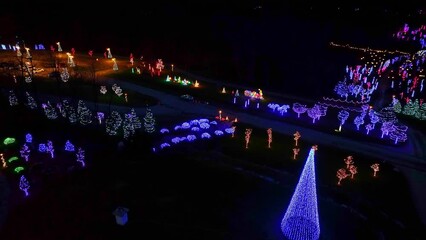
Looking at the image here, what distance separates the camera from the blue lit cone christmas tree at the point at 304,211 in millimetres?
18828

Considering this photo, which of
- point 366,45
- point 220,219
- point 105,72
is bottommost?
point 220,219

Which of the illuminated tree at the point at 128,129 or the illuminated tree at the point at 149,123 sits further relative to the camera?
the illuminated tree at the point at 149,123

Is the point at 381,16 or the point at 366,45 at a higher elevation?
the point at 381,16

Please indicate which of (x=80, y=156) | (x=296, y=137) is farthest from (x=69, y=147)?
(x=296, y=137)

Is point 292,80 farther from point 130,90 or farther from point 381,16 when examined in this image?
A: point 381,16

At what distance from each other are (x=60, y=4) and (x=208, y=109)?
53.4 metres

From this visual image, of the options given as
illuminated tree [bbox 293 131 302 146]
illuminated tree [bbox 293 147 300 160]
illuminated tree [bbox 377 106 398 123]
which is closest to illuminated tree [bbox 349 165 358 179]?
illuminated tree [bbox 293 147 300 160]

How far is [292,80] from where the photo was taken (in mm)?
52094

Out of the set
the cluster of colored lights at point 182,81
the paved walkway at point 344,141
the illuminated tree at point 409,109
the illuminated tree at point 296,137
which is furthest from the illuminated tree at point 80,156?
the illuminated tree at point 409,109

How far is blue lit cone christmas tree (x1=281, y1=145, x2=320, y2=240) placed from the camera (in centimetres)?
1883

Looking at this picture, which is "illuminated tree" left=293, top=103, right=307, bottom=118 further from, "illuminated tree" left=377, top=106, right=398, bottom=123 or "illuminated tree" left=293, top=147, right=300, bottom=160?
"illuminated tree" left=293, top=147, right=300, bottom=160

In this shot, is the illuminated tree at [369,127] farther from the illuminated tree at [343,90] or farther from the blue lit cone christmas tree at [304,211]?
the blue lit cone christmas tree at [304,211]

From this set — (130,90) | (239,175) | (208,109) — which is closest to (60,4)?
(130,90)

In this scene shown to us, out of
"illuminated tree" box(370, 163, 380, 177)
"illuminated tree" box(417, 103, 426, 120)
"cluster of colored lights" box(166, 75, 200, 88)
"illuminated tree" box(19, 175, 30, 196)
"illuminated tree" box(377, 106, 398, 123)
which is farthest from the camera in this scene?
"cluster of colored lights" box(166, 75, 200, 88)
